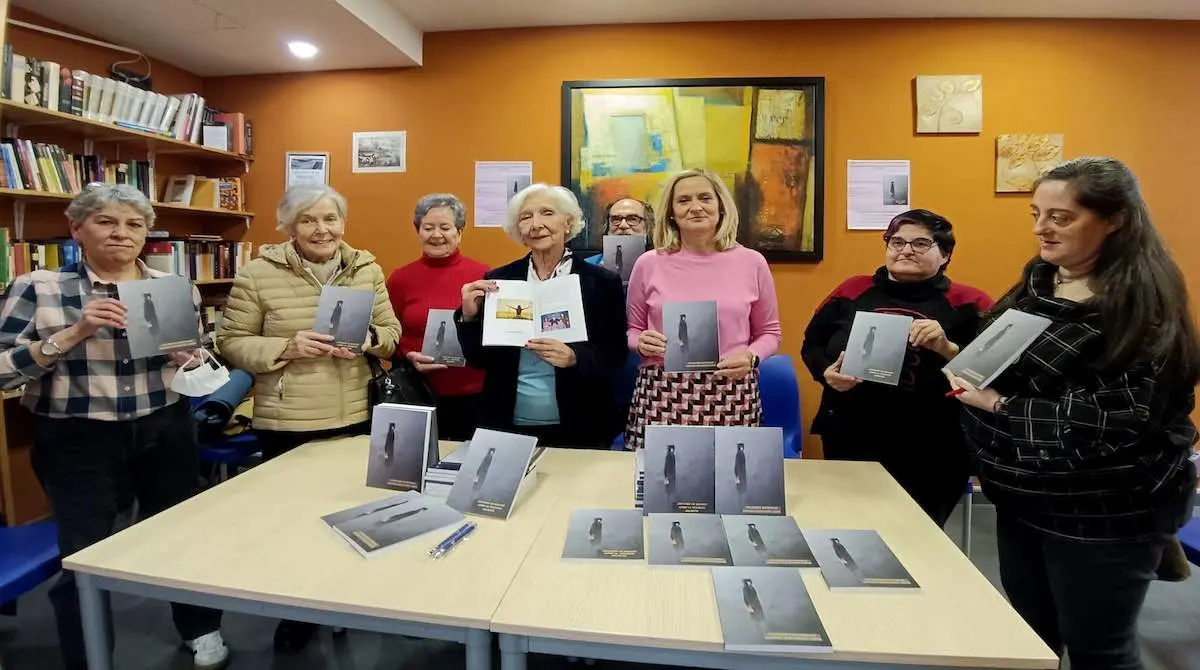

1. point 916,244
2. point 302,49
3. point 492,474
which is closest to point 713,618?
point 492,474

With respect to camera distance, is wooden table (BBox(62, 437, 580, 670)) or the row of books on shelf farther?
the row of books on shelf

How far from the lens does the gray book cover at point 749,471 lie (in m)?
1.54

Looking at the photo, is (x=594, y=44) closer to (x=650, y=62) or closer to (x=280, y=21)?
(x=650, y=62)

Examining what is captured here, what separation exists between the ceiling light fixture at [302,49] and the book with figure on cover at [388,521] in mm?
3062

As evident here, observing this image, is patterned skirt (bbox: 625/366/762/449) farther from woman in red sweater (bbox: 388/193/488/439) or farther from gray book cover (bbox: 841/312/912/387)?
woman in red sweater (bbox: 388/193/488/439)

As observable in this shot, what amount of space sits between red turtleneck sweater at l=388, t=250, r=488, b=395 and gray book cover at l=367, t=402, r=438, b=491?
82 centimetres

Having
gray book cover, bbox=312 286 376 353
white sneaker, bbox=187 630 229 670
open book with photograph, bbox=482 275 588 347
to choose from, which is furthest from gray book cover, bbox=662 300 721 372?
white sneaker, bbox=187 630 229 670

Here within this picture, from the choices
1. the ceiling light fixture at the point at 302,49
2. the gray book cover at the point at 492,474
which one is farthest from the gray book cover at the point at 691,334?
the ceiling light fixture at the point at 302,49

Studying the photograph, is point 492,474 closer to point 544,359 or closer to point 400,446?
point 400,446

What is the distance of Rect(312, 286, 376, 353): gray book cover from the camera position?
1.97 metres

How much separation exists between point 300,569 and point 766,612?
93cm

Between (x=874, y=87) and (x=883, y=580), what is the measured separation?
323 centimetres

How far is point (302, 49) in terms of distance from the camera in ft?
12.0

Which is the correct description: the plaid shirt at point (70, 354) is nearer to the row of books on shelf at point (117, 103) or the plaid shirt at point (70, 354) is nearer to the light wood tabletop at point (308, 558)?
the light wood tabletop at point (308, 558)
